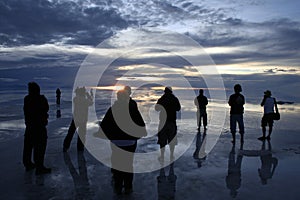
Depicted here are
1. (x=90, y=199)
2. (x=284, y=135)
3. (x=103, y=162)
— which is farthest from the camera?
(x=284, y=135)

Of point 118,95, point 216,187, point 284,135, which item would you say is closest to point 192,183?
point 216,187

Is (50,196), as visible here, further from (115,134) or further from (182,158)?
(182,158)

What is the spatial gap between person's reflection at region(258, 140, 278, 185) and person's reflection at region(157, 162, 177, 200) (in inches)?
77.8

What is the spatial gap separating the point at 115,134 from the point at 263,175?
370cm

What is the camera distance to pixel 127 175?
19.6 feet

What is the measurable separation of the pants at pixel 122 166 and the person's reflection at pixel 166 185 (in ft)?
2.20

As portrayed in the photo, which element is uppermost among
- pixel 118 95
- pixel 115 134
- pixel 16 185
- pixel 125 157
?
pixel 118 95

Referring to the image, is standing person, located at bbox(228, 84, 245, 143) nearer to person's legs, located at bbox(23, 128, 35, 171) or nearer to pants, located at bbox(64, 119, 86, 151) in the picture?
pants, located at bbox(64, 119, 86, 151)

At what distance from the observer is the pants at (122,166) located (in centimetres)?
589

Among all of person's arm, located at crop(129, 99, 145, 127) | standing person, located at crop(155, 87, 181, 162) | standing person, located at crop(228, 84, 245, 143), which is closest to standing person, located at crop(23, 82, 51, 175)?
person's arm, located at crop(129, 99, 145, 127)

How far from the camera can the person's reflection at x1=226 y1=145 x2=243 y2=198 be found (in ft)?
20.0

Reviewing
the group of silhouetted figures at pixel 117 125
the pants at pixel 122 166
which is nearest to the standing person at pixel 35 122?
the group of silhouetted figures at pixel 117 125

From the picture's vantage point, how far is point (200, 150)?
967 centimetres

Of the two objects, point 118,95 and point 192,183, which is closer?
point 118,95
